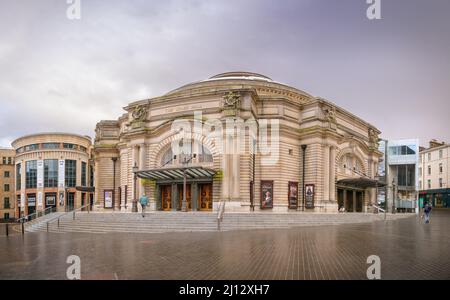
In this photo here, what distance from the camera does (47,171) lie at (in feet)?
237

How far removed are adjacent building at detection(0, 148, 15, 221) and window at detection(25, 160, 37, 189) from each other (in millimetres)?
10262

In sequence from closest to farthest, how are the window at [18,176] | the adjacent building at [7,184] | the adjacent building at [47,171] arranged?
the adjacent building at [47,171] < the window at [18,176] < the adjacent building at [7,184]

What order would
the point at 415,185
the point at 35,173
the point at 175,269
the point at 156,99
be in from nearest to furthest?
1. the point at 175,269
2. the point at 156,99
3. the point at 415,185
4. the point at 35,173

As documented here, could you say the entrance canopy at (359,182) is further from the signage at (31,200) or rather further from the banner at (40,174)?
the signage at (31,200)

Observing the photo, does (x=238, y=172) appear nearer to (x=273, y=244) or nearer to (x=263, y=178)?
(x=263, y=178)

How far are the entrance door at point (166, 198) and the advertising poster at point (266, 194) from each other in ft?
31.8

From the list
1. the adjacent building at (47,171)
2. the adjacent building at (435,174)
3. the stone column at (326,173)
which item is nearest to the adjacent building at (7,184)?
the adjacent building at (47,171)

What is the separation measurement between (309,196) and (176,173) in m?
14.2

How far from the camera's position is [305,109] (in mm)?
38094

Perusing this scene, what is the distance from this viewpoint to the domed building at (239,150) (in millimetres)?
32219

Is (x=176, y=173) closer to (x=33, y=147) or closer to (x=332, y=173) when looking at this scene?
(x=332, y=173)

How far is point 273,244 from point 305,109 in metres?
26.0

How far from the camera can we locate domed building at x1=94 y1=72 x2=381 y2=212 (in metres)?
32.2
